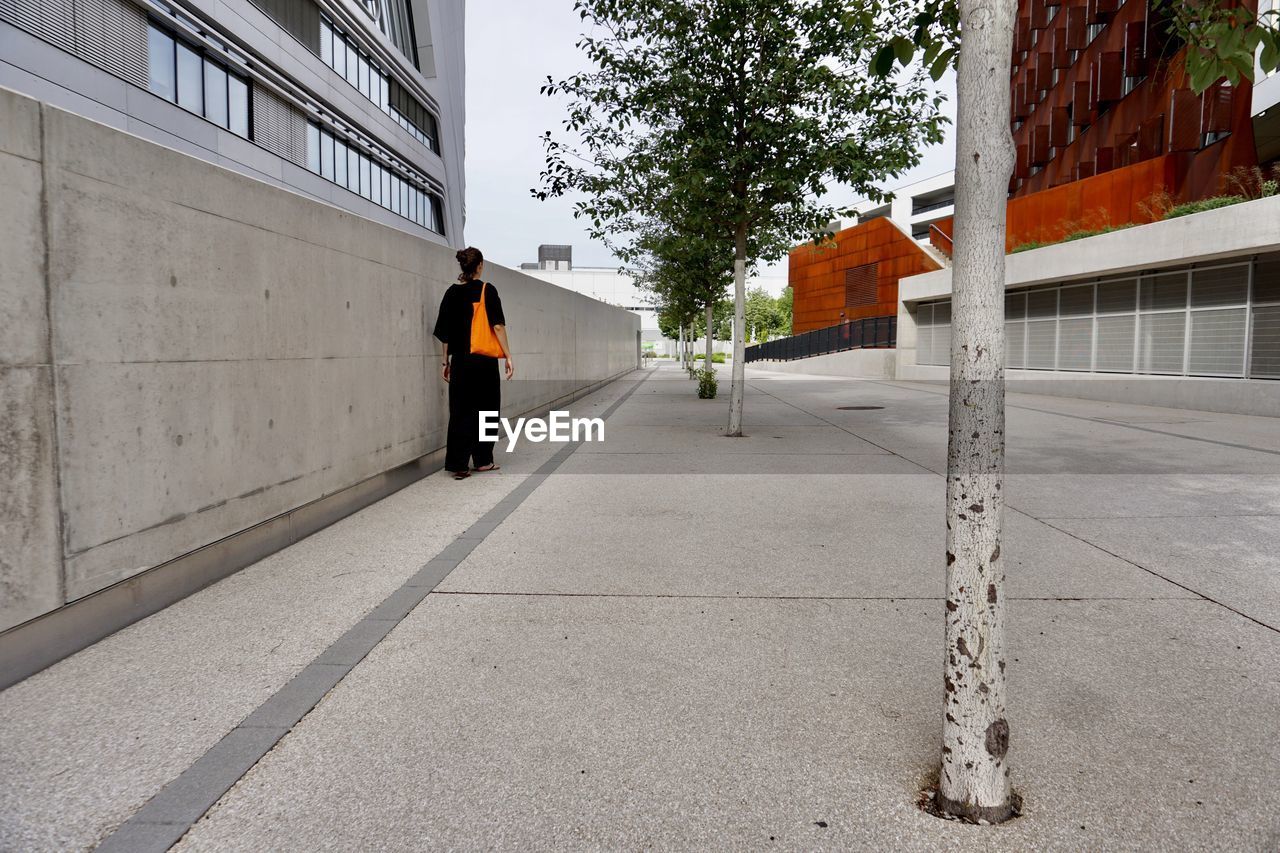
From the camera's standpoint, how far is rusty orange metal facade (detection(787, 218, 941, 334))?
45844 mm

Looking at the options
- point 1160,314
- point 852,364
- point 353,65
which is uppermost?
point 353,65

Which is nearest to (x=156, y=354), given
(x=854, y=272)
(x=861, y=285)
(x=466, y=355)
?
(x=466, y=355)

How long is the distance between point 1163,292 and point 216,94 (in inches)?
1022

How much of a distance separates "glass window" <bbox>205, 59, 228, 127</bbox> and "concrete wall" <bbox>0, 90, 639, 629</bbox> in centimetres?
2234

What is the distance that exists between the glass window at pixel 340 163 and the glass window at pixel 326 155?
1.05 feet

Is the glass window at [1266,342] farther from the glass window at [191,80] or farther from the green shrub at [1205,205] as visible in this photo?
the glass window at [191,80]

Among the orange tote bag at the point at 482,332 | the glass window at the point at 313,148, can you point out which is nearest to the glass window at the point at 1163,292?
the orange tote bag at the point at 482,332

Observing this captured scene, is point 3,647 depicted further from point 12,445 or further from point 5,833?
point 5,833

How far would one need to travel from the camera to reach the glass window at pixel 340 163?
34.2 m

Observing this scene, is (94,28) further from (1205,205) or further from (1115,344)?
(1115,344)

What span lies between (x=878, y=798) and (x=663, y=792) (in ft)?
2.08

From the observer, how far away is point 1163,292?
1897 centimetres

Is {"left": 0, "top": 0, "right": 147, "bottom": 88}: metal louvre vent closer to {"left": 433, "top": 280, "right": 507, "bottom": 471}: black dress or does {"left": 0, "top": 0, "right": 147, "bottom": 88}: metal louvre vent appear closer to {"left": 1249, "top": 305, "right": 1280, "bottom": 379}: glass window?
{"left": 433, "top": 280, "right": 507, "bottom": 471}: black dress

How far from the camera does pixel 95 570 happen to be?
3.73 meters
